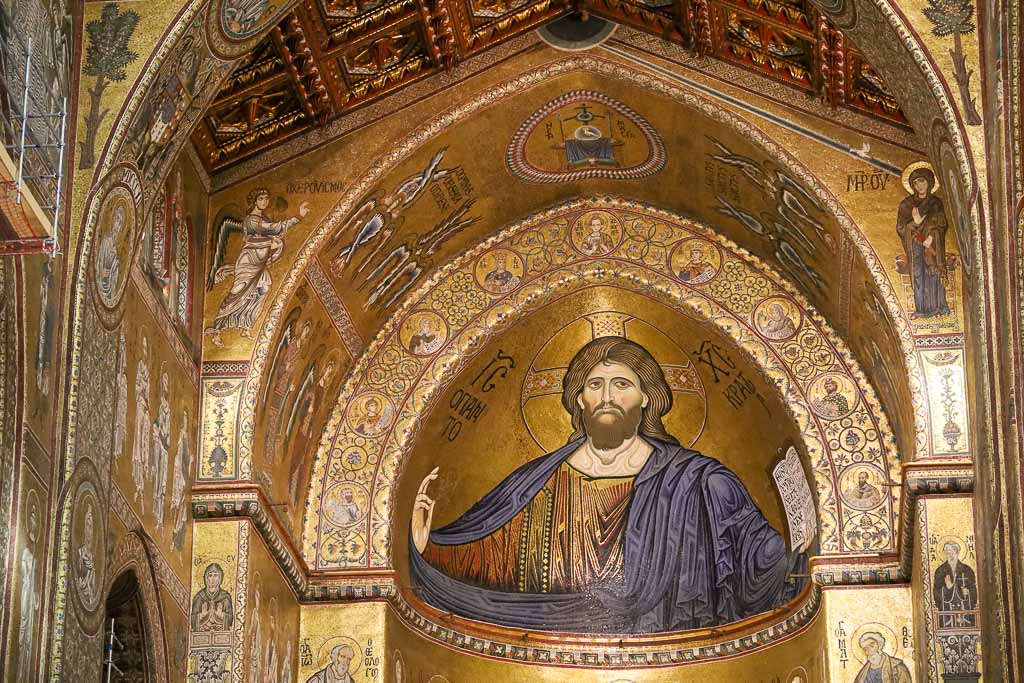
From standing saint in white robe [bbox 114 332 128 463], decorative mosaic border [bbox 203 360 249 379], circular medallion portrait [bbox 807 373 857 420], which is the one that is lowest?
standing saint in white robe [bbox 114 332 128 463]

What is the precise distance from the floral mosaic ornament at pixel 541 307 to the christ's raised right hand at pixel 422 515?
1026 millimetres

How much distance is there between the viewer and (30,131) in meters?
12.8

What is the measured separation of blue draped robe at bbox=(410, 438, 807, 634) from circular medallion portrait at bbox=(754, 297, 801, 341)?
2.24 meters

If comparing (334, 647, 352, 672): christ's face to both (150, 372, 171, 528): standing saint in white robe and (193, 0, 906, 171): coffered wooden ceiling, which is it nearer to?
(150, 372, 171, 528): standing saint in white robe

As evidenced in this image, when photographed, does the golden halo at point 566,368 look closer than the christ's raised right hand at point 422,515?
No

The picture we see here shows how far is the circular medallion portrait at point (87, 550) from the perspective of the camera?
13469 millimetres

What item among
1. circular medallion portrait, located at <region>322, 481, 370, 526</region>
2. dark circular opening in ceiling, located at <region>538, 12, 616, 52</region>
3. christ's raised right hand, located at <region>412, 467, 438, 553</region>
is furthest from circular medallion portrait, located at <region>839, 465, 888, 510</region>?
dark circular opening in ceiling, located at <region>538, 12, 616, 52</region>

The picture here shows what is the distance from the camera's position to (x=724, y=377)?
71.1 feet

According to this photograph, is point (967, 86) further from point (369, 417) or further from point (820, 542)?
point (369, 417)

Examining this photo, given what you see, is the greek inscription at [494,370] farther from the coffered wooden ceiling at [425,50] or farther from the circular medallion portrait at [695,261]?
the coffered wooden ceiling at [425,50]

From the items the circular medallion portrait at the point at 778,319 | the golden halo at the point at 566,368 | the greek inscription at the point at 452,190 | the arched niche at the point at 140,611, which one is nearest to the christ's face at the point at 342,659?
the arched niche at the point at 140,611

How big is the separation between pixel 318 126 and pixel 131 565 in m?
5.35

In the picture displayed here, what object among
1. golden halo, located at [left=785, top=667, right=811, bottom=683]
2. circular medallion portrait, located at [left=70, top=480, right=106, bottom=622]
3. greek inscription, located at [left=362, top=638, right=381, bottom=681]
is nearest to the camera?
circular medallion portrait, located at [left=70, top=480, right=106, bottom=622]

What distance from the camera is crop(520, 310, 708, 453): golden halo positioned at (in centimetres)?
2219
